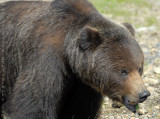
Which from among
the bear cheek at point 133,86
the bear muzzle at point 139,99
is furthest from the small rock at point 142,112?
the bear cheek at point 133,86

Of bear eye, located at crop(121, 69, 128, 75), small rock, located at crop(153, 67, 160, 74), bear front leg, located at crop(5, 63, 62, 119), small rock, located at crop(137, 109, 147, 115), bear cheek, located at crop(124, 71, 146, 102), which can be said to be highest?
bear eye, located at crop(121, 69, 128, 75)

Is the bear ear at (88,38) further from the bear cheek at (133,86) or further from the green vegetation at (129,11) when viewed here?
the green vegetation at (129,11)

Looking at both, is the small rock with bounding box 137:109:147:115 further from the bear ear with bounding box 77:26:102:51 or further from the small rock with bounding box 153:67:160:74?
the bear ear with bounding box 77:26:102:51

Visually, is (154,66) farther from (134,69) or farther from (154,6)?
(154,6)

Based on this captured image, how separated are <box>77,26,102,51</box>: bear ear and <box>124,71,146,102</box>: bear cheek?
2.46 ft

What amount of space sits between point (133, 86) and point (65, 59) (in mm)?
1202

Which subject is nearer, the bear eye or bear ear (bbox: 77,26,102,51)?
the bear eye

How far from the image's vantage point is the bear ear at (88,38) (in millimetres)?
5824

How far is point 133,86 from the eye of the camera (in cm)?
554

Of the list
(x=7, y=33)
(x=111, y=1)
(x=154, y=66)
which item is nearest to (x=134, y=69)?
(x=7, y=33)

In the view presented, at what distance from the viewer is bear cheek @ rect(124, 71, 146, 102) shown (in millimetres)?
5492

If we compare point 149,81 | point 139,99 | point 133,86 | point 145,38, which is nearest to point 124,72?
point 133,86

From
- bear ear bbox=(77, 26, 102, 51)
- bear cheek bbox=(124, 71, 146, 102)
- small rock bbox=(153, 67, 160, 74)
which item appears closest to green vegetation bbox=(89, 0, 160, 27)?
small rock bbox=(153, 67, 160, 74)

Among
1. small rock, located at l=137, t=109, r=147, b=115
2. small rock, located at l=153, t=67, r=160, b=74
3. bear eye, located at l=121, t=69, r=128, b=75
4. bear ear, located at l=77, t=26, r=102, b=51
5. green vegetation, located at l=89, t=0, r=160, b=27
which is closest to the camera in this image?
bear eye, located at l=121, t=69, r=128, b=75
